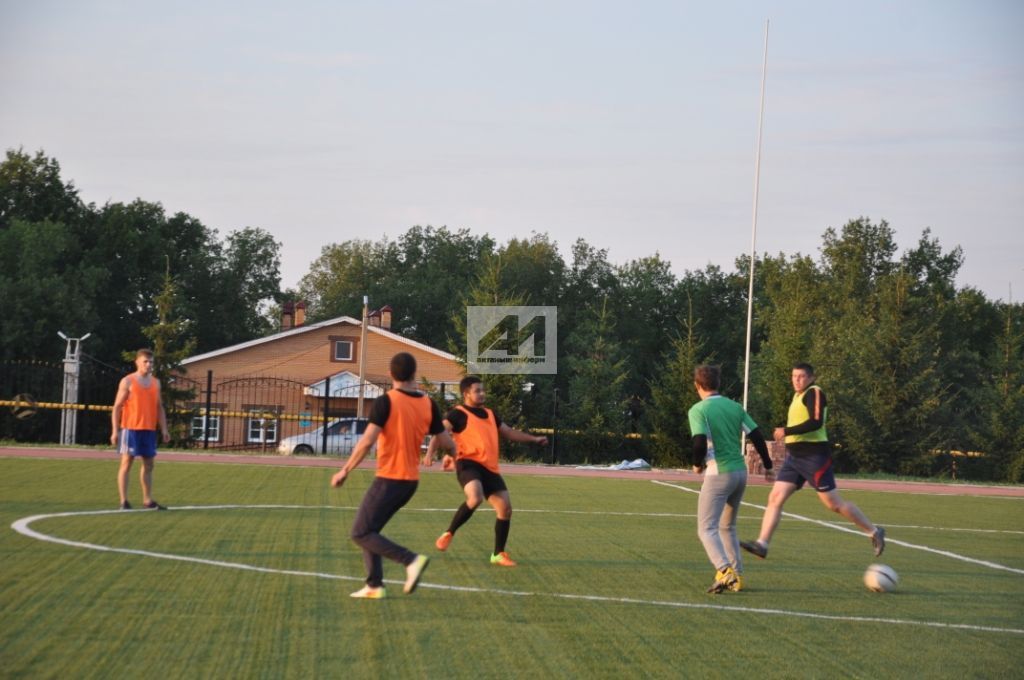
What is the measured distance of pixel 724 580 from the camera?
9492mm

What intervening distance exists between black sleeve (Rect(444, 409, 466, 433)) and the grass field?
1238 millimetres

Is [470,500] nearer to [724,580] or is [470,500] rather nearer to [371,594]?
[371,594]

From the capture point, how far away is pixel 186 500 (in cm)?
1566

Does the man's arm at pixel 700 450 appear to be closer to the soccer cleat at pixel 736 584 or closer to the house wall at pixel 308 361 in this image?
the soccer cleat at pixel 736 584

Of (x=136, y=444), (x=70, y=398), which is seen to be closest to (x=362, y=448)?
(x=136, y=444)

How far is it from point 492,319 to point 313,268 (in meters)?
61.7

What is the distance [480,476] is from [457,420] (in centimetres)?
57

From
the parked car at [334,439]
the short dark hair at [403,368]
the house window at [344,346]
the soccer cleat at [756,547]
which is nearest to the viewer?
the short dark hair at [403,368]

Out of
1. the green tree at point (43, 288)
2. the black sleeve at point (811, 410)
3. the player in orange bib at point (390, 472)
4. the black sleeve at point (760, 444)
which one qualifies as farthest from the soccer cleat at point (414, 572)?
the green tree at point (43, 288)

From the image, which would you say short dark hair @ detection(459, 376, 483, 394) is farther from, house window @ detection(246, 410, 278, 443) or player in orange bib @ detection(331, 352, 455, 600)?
house window @ detection(246, 410, 278, 443)

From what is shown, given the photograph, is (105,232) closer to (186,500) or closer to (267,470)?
(267,470)

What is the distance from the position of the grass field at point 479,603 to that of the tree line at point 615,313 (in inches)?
830

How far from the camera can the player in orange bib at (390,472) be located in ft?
28.1

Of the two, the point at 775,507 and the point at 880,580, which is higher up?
the point at 775,507
